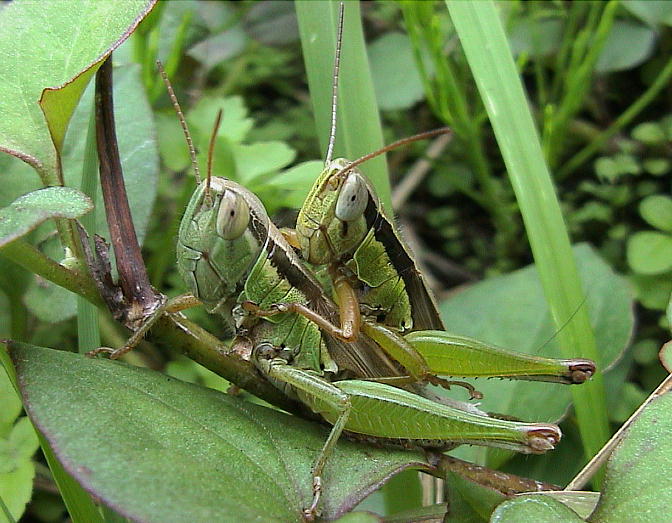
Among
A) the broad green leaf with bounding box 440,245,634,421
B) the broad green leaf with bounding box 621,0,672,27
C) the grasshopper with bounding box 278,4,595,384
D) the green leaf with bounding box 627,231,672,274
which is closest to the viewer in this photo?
the grasshopper with bounding box 278,4,595,384

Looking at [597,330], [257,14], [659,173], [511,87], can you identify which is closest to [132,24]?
[511,87]

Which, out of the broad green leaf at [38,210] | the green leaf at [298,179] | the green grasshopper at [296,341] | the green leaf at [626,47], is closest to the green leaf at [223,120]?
the green leaf at [298,179]

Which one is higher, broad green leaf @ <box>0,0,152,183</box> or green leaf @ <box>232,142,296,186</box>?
broad green leaf @ <box>0,0,152,183</box>

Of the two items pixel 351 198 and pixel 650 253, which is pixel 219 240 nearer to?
pixel 351 198

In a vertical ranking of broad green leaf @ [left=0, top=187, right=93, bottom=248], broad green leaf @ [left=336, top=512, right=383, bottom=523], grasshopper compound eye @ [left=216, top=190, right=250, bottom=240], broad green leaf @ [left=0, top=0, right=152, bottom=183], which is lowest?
broad green leaf @ [left=336, top=512, right=383, bottom=523]

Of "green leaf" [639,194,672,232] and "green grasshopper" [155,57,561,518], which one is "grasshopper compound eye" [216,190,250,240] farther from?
"green leaf" [639,194,672,232]

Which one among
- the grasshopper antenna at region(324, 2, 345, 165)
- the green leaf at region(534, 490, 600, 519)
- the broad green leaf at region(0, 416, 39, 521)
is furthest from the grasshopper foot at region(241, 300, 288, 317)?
the green leaf at region(534, 490, 600, 519)

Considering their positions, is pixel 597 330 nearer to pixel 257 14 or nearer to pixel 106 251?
pixel 106 251
